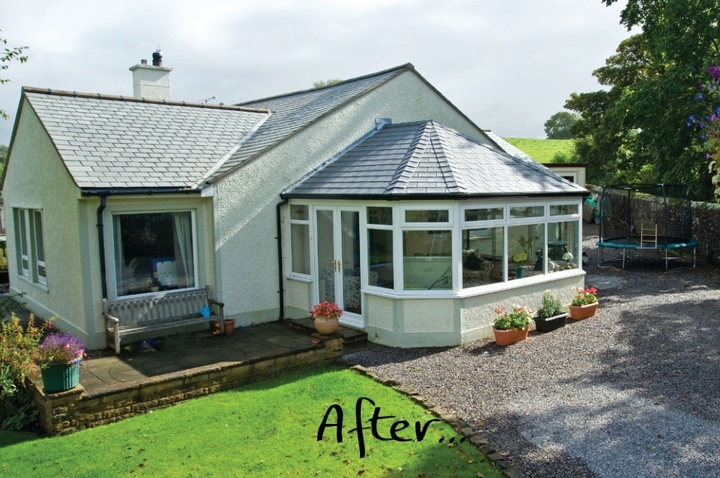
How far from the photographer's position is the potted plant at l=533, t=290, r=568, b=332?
12.2m

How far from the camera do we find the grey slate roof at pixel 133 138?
11.5 meters

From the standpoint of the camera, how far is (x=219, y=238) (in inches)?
486

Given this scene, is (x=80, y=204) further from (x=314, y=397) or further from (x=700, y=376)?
(x=700, y=376)

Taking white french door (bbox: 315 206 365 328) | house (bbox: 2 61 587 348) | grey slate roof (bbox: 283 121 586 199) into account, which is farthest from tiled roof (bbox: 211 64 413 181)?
white french door (bbox: 315 206 365 328)

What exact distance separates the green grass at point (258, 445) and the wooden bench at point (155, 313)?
9.82ft

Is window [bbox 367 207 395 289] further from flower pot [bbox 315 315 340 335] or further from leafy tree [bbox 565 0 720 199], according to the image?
leafy tree [bbox 565 0 720 199]

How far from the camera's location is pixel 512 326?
1120 centimetres

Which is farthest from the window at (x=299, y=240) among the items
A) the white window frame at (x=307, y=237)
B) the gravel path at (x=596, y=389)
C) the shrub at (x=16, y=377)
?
the shrub at (x=16, y=377)

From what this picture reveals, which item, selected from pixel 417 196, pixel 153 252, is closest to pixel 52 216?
pixel 153 252

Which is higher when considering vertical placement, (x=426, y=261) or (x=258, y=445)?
(x=426, y=261)

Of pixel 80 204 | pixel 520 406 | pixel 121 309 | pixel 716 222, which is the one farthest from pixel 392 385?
pixel 716 222

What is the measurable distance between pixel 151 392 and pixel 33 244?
7838mm

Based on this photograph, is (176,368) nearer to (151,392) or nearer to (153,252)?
(151,392)

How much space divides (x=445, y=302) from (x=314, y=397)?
3516 millimetres
